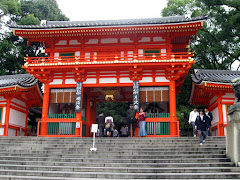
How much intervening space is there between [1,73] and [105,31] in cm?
1720

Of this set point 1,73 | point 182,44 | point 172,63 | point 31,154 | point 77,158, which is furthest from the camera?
point 1,73

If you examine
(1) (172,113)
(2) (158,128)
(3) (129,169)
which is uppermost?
(1) (172,113)

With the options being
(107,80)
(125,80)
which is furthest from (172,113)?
(107,80)

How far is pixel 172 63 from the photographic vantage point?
48.8 feet

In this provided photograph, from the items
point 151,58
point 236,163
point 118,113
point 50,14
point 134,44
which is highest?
point 50,14

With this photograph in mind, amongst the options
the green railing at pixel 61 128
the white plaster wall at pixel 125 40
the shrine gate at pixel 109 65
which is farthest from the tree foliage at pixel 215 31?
the green railing at pixel 61 128

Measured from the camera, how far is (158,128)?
1490 centimetres

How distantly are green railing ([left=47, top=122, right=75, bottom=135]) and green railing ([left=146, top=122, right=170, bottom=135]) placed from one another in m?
4.51

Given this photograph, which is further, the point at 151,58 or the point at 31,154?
the point at 151,58

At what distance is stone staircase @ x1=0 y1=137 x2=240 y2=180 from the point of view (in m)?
8.15

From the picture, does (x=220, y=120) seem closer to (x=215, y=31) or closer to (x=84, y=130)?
(x=84, y=130)

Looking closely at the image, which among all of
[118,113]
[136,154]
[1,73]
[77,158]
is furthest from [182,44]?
[1,73]

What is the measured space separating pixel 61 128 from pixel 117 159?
697 cm

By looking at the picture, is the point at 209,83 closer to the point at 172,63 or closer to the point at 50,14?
the point at 172,63
